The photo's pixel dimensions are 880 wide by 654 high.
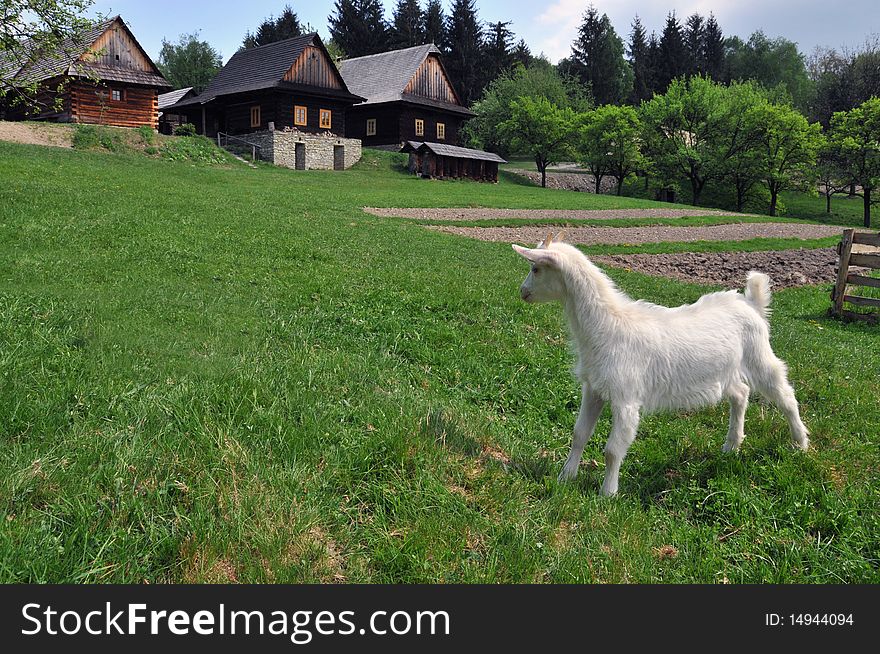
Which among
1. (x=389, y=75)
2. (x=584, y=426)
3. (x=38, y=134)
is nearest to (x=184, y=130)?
(x=38, y=134)

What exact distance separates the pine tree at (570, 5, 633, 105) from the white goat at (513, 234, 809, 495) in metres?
98.7

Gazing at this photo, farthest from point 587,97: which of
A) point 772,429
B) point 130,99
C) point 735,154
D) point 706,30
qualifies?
point 772,429

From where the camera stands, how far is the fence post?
13.3 meters

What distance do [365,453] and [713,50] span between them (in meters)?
113

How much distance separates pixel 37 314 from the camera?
7.62 meters

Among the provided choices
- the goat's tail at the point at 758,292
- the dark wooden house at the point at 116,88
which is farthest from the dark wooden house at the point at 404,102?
the goat's tail at the point at 758,292

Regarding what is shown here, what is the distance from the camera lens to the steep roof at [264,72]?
168ft

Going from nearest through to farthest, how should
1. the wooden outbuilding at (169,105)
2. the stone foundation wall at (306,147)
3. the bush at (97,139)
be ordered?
1. the bush at (97,139)
2. the stone foundation wall at (306,147)
3. the wooden outbuilding at (169,105)

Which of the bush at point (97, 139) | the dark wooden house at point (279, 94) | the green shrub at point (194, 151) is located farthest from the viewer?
the dark wooden house at point (279, 94)

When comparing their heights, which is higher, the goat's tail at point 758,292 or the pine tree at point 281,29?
the pine tree at point 281,29

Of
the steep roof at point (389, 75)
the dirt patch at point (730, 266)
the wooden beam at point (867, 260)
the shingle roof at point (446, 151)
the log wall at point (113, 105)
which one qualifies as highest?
the steep roof at point (389, 75)

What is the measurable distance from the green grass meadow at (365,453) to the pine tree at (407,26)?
88.6m

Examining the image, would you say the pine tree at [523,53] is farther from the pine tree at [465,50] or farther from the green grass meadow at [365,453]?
the green grass meadow at [365,453]

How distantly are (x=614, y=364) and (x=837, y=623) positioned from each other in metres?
2.12
